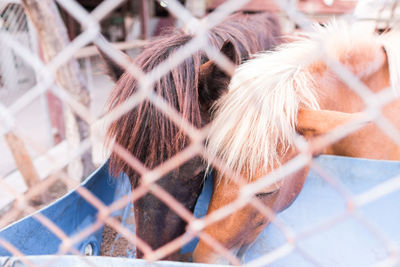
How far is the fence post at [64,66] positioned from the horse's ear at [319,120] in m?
1.75

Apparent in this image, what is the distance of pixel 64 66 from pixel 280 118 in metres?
1.69

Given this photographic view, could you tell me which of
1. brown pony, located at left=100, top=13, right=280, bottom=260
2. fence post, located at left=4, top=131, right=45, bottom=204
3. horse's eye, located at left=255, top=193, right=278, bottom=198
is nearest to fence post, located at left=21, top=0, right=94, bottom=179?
fence post, located at left=4, top=131, right=45, bottom=204

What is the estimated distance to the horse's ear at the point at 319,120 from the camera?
0.93 metres

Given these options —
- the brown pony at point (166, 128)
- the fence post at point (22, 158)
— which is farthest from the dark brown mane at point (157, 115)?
the fence post at point (22, 158)

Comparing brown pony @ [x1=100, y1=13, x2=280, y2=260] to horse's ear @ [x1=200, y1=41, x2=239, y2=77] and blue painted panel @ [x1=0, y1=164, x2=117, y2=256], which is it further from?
blue painted panel @ [x1=0, y1=164, x2=117, y2=256]

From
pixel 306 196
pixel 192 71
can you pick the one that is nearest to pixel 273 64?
pixel 192 71

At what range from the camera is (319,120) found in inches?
39.3

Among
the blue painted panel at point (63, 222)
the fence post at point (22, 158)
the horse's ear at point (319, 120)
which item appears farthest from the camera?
the fence post at point (22, 158)

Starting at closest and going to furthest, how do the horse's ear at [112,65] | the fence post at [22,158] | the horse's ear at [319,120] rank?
the horse's ear at [319,120] → the horse's ear at [112,65] → the fence post at [22,158]

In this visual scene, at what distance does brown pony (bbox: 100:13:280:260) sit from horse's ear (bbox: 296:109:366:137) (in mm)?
328

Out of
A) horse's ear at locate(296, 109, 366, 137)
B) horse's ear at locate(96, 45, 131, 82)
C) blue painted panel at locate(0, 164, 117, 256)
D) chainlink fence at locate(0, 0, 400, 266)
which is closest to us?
chainlink fence at locate(0, 0, 400, 266)

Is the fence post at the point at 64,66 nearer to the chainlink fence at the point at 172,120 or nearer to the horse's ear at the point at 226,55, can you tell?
the chainlink fence at the point at 172,120

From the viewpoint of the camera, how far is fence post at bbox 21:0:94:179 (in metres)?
→ 1.86

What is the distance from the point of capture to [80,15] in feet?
1.87
